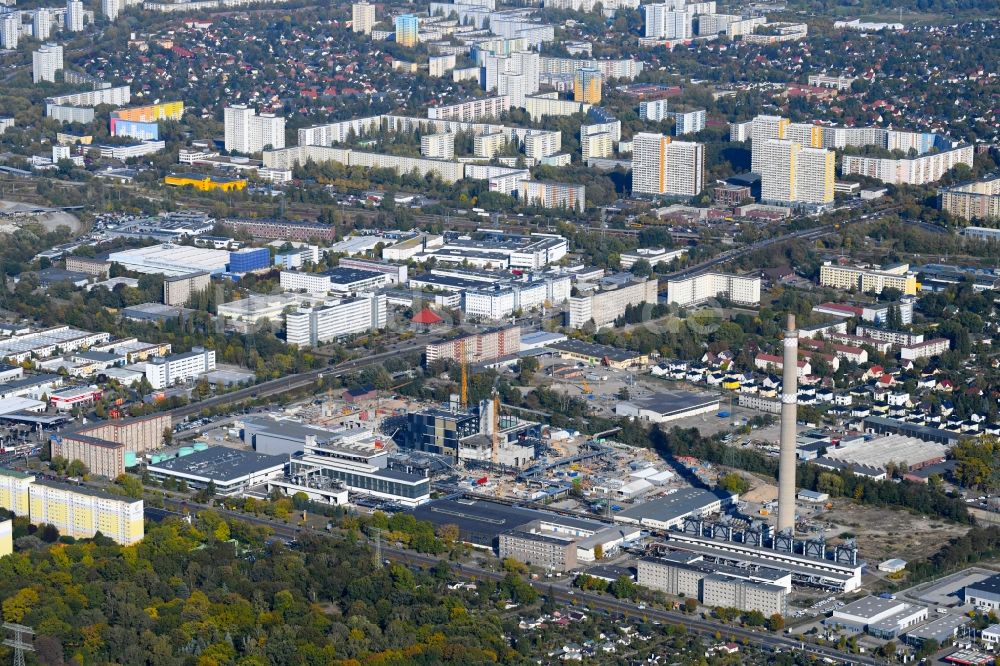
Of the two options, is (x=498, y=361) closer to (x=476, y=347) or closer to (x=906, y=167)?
(x=476, y=347)

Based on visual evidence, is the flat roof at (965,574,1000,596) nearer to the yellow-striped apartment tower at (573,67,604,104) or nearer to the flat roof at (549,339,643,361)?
the flat roof at (549,339,643,361)

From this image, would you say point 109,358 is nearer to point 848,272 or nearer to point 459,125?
point 848,272

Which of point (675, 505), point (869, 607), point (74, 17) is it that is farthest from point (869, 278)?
point (74, 17)

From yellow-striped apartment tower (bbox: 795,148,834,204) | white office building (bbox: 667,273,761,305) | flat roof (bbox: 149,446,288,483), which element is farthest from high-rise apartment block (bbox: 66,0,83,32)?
flat roof (bbox: 149,446,288,483)

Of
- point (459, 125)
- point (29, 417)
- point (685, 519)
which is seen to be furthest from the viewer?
point (459, 125)

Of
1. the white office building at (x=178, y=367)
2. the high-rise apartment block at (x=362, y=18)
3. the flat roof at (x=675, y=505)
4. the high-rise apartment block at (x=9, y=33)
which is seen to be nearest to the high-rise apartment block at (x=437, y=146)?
the white office building at (x=178, y=367)

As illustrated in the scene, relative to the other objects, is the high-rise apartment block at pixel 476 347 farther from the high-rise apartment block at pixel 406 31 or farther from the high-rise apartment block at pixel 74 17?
the high-rise apartment block at pixel 74 17

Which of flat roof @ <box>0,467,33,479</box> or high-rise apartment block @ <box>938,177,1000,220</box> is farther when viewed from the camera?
high-rise apartment block @ <box>938,177,1000,220</box>

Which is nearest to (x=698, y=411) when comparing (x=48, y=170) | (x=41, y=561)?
(x=41, y=561)
